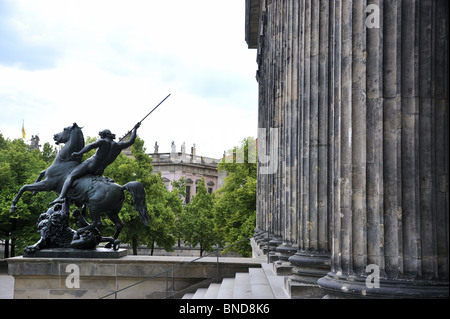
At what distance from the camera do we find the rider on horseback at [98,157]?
50.4ft

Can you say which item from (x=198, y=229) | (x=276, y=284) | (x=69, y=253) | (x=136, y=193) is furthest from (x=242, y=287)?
(x=198, y=229)

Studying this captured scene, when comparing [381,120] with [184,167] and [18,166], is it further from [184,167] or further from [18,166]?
[184,167]

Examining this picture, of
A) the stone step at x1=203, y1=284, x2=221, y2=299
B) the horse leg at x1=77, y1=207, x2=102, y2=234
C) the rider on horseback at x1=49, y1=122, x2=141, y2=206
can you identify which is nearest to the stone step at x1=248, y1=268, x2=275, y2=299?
the stone step at x1=203, y1=284, x2=221, y2=299

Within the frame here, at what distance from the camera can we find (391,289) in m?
5.62

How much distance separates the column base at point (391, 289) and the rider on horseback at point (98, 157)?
10336 mm

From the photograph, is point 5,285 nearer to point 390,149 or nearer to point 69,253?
point 69,253

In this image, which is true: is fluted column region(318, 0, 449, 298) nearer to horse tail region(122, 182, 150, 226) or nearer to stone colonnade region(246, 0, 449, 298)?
stone colonnade region(246, 0, 449, 298)

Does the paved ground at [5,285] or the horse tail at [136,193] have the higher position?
the horse tail at [136,193]

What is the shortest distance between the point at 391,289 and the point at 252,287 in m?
5.72

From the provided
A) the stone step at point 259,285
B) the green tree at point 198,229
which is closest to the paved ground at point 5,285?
the stone step at point 259,285

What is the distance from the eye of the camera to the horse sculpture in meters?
15.3

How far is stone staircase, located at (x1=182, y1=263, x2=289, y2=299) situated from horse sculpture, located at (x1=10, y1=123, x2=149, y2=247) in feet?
10.3

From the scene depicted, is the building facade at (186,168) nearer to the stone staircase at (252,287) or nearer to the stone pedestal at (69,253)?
the stone pedestal at (69,253)

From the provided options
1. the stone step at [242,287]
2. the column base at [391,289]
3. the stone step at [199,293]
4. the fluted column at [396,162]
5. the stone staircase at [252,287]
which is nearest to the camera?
the column base at [391,289]
